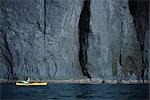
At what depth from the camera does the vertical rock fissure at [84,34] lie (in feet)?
198

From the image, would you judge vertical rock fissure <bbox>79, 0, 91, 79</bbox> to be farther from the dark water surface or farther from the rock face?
the dark water surface

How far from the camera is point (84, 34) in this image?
201ft

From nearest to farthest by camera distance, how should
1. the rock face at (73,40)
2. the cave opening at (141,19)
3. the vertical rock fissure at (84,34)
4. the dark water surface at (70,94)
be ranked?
the dark water surface at (70,94) < the rock face at (73,40) < the vertical rock fissure at (84,34) < the cave opening at (141,19)

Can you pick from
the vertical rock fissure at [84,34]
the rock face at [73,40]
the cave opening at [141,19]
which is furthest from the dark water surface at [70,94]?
the cave opening at [141,19]

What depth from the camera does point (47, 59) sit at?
58.5 metres

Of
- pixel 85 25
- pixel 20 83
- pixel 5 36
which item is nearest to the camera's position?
pixel 20 83

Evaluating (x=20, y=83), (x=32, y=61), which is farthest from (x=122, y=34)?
(x=20, y=83)

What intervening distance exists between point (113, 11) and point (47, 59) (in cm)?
1418

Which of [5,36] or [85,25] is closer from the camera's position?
[5,36]

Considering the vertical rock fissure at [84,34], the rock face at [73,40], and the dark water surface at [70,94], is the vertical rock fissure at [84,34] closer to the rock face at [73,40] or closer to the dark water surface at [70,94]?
the rock face at [73,40]

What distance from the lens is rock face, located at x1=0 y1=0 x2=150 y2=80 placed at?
189ft

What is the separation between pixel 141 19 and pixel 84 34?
35.2 ft

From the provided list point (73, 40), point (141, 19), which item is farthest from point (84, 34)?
point (141, 19)

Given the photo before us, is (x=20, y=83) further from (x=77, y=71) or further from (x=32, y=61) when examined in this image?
(x=77, y=71)
